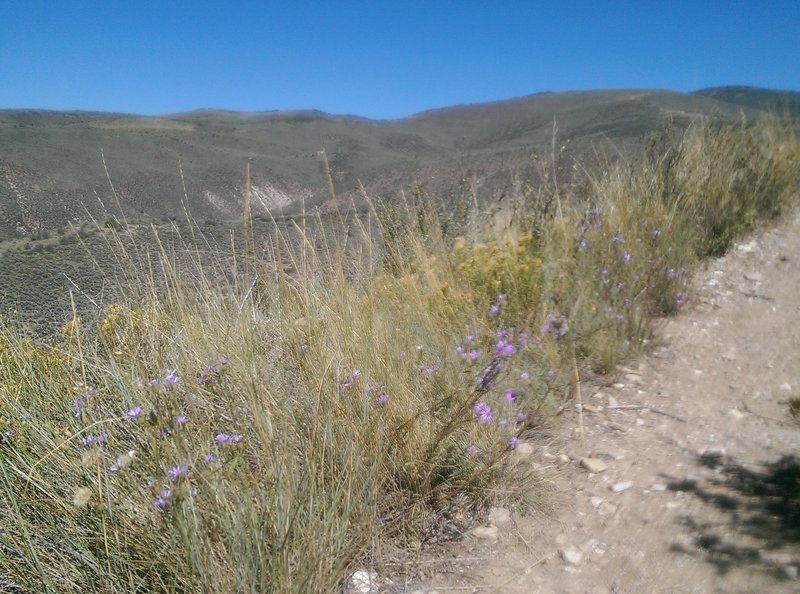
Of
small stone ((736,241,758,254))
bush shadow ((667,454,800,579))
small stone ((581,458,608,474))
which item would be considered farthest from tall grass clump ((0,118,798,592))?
small stone ((736,241,758,254))

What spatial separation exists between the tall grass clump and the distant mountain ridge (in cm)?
58

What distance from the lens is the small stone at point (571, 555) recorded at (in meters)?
1.70

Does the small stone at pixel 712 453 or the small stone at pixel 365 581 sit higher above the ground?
the small stone at pixel 712 453

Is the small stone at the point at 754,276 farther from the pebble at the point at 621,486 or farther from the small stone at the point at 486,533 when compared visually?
the small stone at the point at 486,533

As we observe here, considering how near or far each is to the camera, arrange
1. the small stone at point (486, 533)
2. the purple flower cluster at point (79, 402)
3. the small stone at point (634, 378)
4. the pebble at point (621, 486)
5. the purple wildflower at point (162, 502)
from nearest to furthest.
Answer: the purple wildflower at point (162, 502) < the purple flower cluster at point (79, 402) < the small stone at point (486, 533) < the pebble at point (621, 486) < the small stone at point (634, 378)

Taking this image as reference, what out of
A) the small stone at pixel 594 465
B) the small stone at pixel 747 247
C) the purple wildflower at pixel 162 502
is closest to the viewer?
the purple wildflower at pixel 162 502

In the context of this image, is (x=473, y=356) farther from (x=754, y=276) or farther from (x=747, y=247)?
(x=747, y=247)

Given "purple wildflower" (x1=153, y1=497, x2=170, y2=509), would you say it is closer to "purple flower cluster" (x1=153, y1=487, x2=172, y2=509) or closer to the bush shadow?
"purple flower cluster" (x1=153, y1=487, x2=172, y2=509)

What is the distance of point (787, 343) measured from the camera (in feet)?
9.71

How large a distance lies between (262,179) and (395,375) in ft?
37.2

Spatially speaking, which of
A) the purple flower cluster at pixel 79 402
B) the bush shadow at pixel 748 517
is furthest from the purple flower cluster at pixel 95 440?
the bush shadow at pixel 748 517

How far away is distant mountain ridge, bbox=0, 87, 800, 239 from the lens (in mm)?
8047

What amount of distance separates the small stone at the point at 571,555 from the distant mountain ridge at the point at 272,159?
1.65m

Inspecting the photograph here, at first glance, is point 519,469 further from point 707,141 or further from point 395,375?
point 707,141
